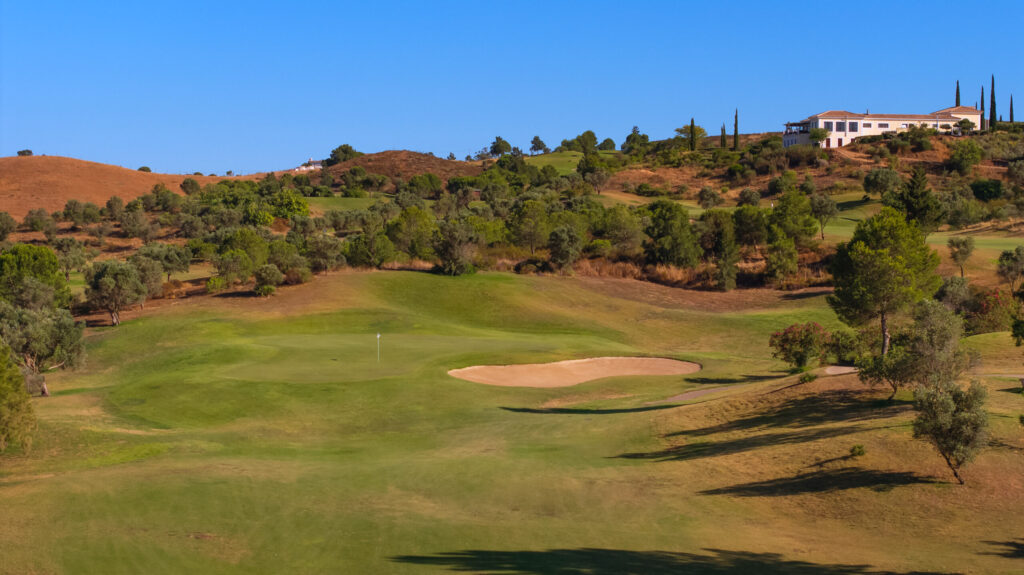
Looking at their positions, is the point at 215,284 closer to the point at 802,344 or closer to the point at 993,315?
the point at 802,344

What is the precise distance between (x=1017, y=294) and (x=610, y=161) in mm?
105820

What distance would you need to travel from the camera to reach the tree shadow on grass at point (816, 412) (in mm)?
24781

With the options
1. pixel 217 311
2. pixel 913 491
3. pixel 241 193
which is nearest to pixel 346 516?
pixel 913 491

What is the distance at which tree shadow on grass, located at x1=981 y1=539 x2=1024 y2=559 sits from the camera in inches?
616

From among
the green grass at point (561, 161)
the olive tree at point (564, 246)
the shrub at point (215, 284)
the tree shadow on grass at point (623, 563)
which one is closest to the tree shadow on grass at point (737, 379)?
the tree shadow on grass at point (623, 563)

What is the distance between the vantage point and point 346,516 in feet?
63.3

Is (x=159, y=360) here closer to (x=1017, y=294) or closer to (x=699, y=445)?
(x=699, y=445)

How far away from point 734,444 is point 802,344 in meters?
16.1

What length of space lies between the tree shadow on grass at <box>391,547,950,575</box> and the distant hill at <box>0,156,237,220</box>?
117756 millimetres

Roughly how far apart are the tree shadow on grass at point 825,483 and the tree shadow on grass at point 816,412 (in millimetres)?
3835

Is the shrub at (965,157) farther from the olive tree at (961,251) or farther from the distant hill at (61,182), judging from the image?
the distant hill at (61,182)

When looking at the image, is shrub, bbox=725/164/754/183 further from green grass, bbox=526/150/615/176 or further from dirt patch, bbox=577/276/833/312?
dirt patch, bbox=577/276/833/312

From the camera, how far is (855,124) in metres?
150

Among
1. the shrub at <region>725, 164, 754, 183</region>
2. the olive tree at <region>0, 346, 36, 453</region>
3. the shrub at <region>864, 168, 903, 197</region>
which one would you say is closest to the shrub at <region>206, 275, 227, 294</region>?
the olive tree at <region>0, 346, 36, 453</region>
